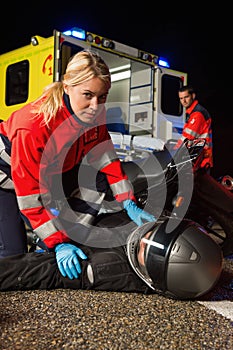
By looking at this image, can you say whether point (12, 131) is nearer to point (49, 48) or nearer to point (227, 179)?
point (227, 179)

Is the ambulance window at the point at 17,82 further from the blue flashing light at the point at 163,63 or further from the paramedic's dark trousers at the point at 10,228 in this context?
the paramedic's dark trousers at the point at 10,228

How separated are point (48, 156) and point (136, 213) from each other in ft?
2.35

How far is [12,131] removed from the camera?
250 cm

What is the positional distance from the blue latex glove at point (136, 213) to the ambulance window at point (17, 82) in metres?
4.21

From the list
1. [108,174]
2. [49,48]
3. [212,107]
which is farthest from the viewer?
[212,107]

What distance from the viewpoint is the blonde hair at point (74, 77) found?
2.51 metres

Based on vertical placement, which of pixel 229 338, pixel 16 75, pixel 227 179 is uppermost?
pixel 16 75

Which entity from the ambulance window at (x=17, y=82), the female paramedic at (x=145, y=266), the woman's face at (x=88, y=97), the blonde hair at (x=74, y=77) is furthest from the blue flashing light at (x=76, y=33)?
the female paramedic at (x=145, y=266)

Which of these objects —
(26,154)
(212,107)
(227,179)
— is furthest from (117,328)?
(212,107)

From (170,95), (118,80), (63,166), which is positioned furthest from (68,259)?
(118,80)

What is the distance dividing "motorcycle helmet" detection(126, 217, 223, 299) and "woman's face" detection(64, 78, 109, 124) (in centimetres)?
81

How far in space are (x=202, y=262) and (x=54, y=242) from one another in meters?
0.83

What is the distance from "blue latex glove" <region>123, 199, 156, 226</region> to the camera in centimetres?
279

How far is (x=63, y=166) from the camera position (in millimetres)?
2908
